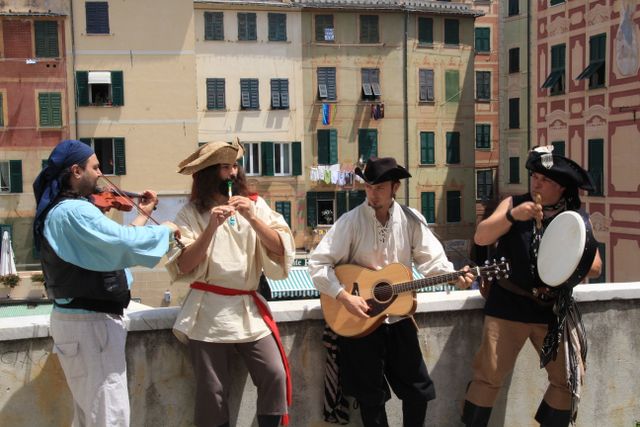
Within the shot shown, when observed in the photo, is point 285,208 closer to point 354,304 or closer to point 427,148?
point 427,148

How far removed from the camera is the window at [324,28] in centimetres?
3631

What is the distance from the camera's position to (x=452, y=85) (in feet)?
127

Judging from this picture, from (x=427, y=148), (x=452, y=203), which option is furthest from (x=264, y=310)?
(x=452, y=203)

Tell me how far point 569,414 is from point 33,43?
30832 millimetres

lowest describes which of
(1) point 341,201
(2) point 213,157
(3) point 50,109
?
(1) point 341,201

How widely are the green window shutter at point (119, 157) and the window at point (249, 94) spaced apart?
631 cm

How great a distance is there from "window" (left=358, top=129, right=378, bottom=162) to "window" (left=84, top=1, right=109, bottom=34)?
1246cm

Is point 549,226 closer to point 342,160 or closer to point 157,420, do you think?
point 157,420

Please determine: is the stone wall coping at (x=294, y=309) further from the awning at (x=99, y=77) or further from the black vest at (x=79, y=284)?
the awning at (x=99, y=77)

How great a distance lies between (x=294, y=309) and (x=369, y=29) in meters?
33.9


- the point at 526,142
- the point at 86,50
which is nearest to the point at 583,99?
the point at 526,142

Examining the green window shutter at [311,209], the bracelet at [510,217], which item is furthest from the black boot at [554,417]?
the green window shutter at [311,209]

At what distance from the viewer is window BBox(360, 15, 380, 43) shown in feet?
122

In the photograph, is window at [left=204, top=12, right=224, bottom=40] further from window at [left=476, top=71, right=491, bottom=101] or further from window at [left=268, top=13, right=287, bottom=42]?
window at [left=476, top=71, right=491, bottom=101]
